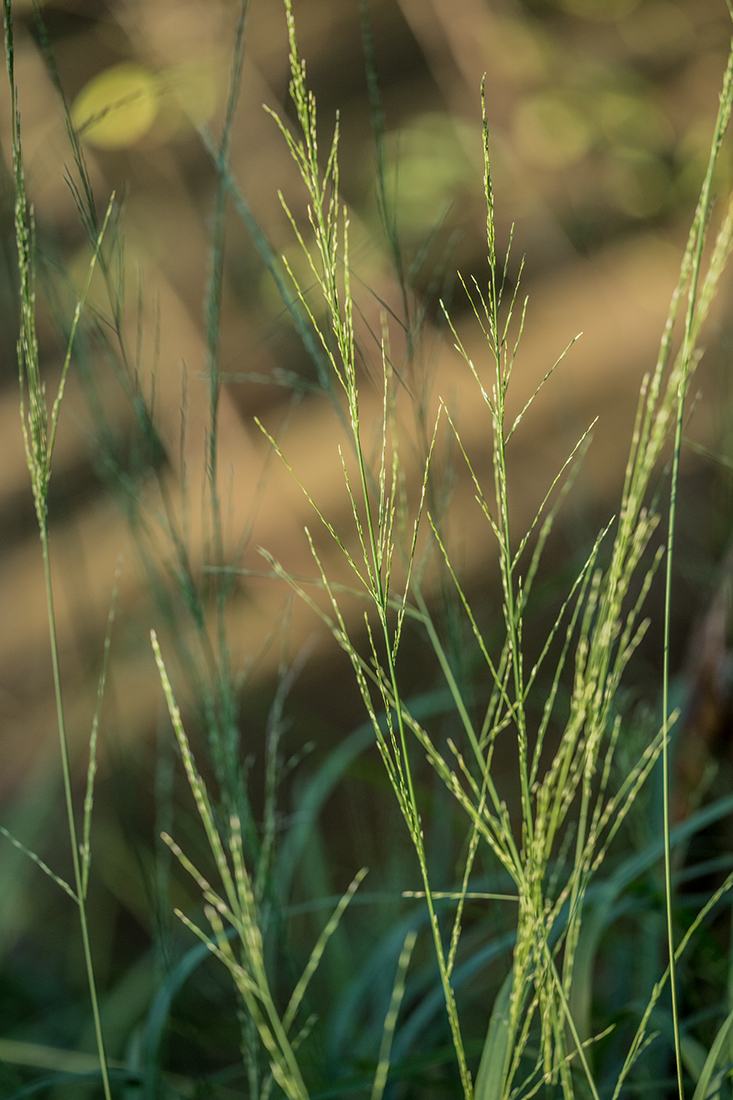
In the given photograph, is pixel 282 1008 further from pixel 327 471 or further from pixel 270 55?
pixel 270 55

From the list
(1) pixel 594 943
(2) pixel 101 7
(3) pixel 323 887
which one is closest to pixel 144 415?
(1) pixel 594 943

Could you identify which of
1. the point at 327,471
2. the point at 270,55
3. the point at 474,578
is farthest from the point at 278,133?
the point at 474,578

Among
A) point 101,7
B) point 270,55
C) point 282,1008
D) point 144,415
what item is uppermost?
point 101,7

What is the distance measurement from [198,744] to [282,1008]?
43cm

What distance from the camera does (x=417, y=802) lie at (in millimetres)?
735

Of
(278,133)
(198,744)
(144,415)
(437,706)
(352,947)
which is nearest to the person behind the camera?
(144,415)

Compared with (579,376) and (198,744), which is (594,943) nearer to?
(198,744)

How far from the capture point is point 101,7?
1.34m

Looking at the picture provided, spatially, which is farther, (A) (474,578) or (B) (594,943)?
(A) (474,578)

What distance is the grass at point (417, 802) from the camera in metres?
0.29

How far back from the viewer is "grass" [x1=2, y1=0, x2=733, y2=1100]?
29 cm

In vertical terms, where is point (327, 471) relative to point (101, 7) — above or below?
below

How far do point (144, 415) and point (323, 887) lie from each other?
0.56 m

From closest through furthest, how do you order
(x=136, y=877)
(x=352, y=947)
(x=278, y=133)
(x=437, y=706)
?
(x=437, y=706), (x=136, y=877), (x=352, y=947), (x=278, y=133)
